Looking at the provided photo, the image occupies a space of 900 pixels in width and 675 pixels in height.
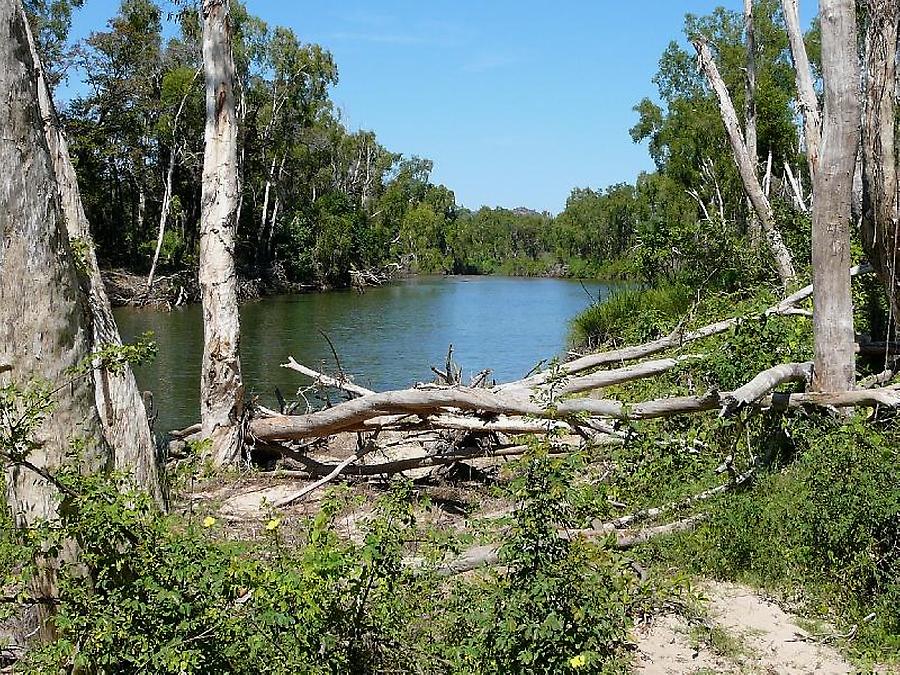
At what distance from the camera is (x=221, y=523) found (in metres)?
6.45

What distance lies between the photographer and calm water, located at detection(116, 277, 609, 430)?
1778cm

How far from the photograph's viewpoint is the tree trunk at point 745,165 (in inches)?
446

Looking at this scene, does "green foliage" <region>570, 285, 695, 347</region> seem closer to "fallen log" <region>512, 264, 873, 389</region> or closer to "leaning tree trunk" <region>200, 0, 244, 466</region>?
"fallen log" <region>512, 264, 873, 389</region>

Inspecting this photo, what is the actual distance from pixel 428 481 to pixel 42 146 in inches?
182

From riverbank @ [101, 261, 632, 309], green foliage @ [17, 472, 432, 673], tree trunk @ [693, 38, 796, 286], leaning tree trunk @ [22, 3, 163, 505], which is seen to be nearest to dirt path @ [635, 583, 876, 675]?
green foliage @ [17, 472, 432, 673]

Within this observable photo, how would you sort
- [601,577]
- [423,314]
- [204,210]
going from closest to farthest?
[601,577]
[204,210]
[423,314]

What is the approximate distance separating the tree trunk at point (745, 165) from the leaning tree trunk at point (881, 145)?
381 centimetres

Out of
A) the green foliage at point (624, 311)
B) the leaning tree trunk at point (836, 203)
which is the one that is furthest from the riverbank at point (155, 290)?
the leaning tree trunk at point (836, 203)

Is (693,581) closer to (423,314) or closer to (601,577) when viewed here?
(601,577)

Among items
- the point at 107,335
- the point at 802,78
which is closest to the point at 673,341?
the point at 802,78

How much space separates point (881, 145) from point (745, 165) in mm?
4364

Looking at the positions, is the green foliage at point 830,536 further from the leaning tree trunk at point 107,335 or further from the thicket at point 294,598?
the leaning tree trunk at point 107,335

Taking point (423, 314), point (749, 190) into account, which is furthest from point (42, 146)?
point (423, 314)

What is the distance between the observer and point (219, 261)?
26.9ft
